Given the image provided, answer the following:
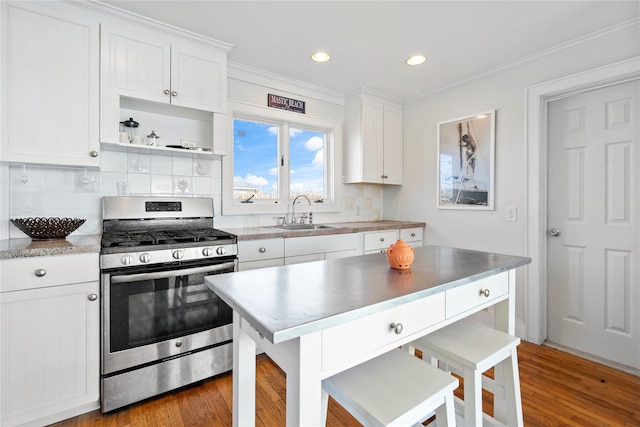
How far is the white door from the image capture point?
2.13m

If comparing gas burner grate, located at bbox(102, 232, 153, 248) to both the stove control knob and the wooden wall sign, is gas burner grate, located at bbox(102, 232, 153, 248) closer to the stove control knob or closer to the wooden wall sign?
the stove control knob

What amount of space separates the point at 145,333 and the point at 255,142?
1893 millimetres

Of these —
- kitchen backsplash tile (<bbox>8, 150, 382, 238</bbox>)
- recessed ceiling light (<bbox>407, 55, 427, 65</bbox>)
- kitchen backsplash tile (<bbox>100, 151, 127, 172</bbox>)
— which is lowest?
kitchen backsplash tile (<bbox>8, 150, 382, 238</bbox>)

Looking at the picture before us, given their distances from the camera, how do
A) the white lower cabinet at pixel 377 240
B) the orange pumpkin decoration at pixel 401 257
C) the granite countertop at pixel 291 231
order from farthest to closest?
the white lower cabinet at pixel 377 240 → the granite countertop at pixel 291 231 → the orange pumpkin decoration at pixel 401 257

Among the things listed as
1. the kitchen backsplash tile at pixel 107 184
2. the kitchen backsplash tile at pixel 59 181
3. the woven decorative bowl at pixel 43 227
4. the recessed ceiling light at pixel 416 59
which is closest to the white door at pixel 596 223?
the recessed ceiling light at pixel 416 59

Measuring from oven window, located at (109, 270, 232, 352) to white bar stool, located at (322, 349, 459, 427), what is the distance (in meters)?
1.20

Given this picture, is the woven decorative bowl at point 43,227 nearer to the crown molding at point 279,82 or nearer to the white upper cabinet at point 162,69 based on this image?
the white upper cabinet at point 162,69

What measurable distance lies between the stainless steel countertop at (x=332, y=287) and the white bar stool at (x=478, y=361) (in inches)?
11.8

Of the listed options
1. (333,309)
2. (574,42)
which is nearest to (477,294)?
(333,309)

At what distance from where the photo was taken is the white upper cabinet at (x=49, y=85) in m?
1.71

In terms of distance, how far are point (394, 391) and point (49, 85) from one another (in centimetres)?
241

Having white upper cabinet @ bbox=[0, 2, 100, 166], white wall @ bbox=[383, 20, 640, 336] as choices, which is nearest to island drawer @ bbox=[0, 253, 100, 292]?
white upper cabinet @ bbox=[0, 2, 100, 166]

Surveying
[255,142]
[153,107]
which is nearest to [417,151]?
[255,142]

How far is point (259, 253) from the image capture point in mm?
2293
